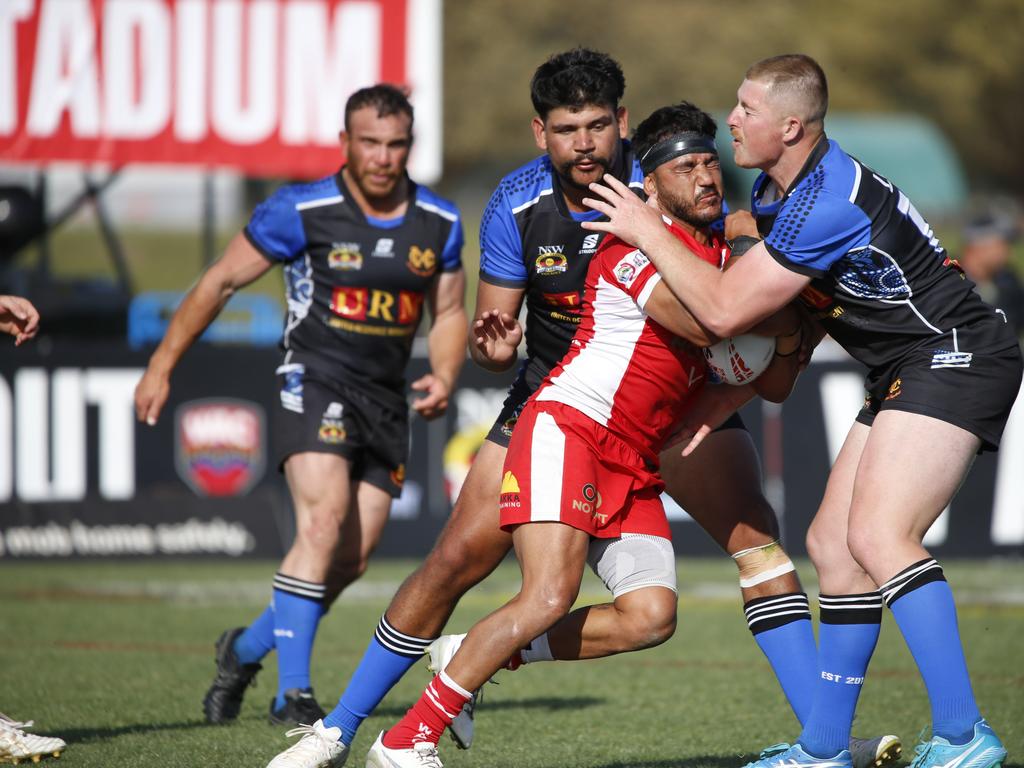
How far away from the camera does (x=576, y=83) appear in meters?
5.17

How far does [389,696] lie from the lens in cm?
689

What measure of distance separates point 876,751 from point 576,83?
98.8 inches

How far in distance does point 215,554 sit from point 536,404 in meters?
6.90

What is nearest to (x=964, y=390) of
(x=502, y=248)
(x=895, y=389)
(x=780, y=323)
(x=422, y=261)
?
(x=895, y=389)

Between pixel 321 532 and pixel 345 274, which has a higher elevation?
pixel 345 274

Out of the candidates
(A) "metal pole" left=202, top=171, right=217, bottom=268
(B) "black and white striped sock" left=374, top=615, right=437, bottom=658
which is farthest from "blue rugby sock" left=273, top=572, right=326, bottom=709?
(A) "metal pole" left=202, top=171, right=217, bottom=268

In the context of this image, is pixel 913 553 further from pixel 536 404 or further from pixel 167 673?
pixel 167 673

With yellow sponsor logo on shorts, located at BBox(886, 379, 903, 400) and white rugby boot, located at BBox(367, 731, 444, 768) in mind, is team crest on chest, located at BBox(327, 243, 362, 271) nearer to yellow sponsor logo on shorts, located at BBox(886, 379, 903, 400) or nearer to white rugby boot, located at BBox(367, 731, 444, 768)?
white rugby boot, located at BBox(367, 731, 444, 768)

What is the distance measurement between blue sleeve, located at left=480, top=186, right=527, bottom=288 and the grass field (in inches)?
69.5

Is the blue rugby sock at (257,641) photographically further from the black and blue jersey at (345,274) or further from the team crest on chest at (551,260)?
the team crest on chest at (551,260)

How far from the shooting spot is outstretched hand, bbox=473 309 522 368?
16.8 feet

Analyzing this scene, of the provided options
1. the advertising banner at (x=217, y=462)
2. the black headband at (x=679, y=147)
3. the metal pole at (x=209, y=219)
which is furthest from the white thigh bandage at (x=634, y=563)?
the metal pole at (x=209, y=219)

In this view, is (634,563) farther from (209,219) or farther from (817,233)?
(209,219)

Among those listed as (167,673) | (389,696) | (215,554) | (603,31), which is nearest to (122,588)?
(215,554)
